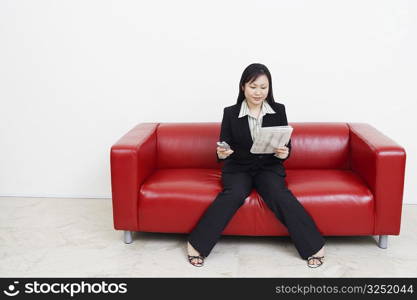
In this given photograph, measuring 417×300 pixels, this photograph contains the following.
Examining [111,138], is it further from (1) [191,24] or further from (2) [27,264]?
(2) [27,264]

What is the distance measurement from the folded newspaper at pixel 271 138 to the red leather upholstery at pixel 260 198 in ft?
0.87

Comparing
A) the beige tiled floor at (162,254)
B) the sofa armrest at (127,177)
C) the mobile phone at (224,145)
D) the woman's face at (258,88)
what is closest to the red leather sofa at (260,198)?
the sofa armrest at (127,177)

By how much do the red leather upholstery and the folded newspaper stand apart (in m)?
0.26

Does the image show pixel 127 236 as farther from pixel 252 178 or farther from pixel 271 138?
pixel 271 138

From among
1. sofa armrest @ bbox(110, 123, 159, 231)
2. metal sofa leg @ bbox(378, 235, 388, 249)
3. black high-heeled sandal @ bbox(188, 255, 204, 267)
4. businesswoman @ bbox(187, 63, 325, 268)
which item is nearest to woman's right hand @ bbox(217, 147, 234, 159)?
businesswoman @ bbox(187, 63, 325, 268)

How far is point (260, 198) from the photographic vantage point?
285 centimetres

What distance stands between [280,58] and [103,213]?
1675 mm

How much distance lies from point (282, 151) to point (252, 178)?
261 millimetres

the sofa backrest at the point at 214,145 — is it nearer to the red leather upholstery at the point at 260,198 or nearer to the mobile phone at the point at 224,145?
the red leather upholstery at the point at 260,198

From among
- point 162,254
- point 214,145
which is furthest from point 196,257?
point 214,145

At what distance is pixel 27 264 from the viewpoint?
275cm

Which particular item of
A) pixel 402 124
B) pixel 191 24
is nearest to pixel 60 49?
pixel 191 24

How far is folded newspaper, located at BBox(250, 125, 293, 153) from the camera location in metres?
2.67

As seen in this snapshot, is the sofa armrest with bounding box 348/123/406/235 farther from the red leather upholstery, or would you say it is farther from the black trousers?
the black trousers
